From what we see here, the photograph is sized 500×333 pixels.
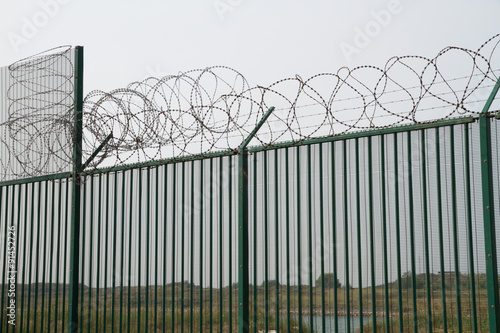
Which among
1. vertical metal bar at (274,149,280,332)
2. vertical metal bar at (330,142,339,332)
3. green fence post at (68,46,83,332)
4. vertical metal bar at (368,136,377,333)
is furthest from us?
green fence post at (68,46,83,332)

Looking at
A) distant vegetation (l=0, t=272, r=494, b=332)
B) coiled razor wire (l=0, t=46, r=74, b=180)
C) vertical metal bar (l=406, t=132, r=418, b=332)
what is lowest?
distant vegetation (l=0, t=272, r=494, b=332)

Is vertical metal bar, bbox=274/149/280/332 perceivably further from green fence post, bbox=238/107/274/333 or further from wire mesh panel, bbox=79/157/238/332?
wire mesh panel, bbox=79/157/238/332

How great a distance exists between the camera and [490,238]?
6047mm

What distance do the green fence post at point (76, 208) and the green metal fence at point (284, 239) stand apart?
21 mm

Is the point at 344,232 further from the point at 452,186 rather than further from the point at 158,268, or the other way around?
the point at 158,268

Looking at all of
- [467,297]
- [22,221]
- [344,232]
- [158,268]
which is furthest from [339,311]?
[22,221]

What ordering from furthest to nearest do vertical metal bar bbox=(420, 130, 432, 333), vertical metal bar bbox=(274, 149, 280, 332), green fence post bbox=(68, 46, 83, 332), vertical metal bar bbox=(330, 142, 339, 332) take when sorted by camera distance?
green fence post bbox=(68, 46, 83, 332) < vertical metal bar bbox=(274, 149, 280, 332) < vertical metal bar bbox=(330, 142, 339, 332) < vertical metal bar bbox=(420, 130, 432, 333)

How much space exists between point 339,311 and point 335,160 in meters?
1.55

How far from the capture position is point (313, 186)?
7.23 metres

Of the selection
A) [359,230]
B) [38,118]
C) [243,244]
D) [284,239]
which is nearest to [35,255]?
[38,118]

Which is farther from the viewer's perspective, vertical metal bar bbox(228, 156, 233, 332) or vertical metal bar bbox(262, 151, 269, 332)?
vertical metal bar bbox(228, 156, 233, 332)

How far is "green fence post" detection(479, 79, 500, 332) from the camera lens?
6.02 m

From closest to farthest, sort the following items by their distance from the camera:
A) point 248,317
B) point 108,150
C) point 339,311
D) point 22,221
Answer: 1. point 339,311
2. point 248,317
3. point 108,150
4. point 22,221

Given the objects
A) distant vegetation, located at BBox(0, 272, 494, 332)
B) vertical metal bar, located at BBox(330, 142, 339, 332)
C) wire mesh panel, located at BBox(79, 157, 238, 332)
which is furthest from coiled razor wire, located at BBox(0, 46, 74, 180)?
vertical metal bar, located at BBox(330, 142, 339, 332)
